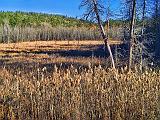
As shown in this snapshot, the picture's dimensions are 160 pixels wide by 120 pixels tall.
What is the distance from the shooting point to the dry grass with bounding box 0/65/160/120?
8.48 metres

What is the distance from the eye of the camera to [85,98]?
9125 mm

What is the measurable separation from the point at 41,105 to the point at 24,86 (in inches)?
38.3

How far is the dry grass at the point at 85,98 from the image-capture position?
8.48 m

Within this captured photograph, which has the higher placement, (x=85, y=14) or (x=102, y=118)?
(x=85, y=14)

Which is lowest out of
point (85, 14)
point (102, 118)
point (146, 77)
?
point (102, 118)

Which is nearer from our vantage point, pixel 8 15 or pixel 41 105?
pixel 41 105

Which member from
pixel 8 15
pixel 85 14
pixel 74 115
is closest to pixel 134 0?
pixel 85 14

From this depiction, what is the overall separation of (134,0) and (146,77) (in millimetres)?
12964

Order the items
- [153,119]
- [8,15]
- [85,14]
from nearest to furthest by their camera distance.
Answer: [153,119] → [85,14] → [8,15]

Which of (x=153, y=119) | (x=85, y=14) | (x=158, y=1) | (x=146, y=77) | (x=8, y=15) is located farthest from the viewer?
(x=8, y=15)

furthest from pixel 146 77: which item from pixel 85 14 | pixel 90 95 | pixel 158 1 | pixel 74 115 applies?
pixel 158 1

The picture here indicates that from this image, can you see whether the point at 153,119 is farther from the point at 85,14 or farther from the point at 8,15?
→ the point at 8,15

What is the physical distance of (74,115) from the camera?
8.30m

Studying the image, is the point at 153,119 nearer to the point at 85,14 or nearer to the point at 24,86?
the point at 24,86
